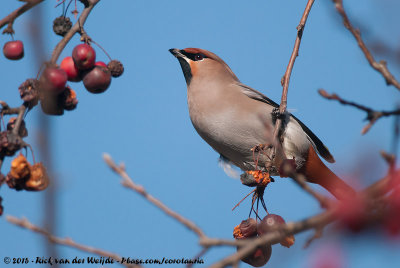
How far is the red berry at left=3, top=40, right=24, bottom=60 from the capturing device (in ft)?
8.52

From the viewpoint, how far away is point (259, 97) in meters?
4.34

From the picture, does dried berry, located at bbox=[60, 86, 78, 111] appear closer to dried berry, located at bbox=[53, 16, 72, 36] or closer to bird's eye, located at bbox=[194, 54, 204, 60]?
dried berry, located at bbox=[53, 16, 72, 36]

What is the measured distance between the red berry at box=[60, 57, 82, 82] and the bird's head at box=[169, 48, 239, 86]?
6.37 ft

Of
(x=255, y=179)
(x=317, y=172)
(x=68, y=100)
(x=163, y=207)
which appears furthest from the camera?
(x=317, y=172)

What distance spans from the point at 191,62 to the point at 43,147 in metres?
3.82

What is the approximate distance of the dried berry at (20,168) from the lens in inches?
86.7

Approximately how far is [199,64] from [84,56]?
213cm

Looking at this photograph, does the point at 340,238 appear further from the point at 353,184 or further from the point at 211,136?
the point at 211,136

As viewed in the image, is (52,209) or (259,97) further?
(259,97)

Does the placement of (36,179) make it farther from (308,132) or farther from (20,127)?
(308,132)

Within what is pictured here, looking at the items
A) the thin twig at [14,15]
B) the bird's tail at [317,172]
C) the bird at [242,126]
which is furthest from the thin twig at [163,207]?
the bird's tail at [317,172]

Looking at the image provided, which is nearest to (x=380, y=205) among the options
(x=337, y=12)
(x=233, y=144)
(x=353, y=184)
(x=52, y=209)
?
(x=353, y=184)

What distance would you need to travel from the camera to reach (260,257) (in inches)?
104

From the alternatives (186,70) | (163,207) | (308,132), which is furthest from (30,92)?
(308,132)
